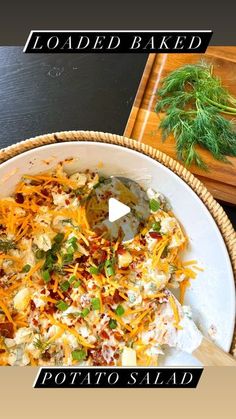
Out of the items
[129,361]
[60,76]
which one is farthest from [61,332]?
[60,76]

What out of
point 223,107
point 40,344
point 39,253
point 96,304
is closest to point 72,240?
point 39,253

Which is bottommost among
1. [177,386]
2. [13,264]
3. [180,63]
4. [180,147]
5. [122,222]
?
[177,386]

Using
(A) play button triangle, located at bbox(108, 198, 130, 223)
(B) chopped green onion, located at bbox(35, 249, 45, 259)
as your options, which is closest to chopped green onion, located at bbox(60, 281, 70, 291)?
(B) chopped green onion, located at bbox(35, 249, 45, 259)

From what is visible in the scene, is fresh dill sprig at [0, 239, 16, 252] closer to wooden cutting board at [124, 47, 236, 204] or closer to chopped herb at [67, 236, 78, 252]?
chopped herb at [67, 236, 78, 252]

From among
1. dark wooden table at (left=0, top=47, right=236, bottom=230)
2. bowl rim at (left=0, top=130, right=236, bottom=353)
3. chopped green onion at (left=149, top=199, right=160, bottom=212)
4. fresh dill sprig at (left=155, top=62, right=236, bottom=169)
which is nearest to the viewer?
bowl rim at (left=0, top=130, right=236, bottom=353)

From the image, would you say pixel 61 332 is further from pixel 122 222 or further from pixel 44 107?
pixel 44 107

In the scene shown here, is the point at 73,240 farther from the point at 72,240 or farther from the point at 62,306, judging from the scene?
the point at 62,306
